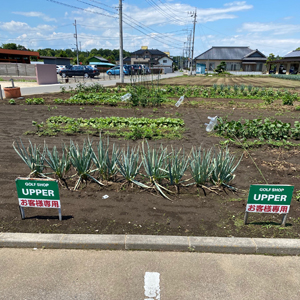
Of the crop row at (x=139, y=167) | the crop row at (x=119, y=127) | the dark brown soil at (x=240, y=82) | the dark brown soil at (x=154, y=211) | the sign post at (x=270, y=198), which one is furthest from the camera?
the dark brown soil at (x=240, y=82)

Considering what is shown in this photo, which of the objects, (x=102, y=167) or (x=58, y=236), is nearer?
(x=58, y=236)

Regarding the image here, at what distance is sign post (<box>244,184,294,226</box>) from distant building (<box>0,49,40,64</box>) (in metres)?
56.8

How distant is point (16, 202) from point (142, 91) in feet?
30.1

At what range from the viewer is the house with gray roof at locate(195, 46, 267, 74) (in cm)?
7056

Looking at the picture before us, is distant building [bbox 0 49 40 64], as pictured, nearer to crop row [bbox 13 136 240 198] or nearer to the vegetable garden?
the vegetable garden

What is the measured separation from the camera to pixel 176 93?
16.6 meters

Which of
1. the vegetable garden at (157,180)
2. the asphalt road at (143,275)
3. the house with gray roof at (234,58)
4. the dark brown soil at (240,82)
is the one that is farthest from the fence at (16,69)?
the house with gray roof at (234,58)

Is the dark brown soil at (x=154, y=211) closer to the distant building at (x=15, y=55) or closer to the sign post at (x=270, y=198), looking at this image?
the sign post at (x=270, y=198)

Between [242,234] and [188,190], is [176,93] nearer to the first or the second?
[188,190]

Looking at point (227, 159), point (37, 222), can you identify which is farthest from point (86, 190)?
point (227, 159)

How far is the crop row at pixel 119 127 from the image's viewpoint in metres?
7.22

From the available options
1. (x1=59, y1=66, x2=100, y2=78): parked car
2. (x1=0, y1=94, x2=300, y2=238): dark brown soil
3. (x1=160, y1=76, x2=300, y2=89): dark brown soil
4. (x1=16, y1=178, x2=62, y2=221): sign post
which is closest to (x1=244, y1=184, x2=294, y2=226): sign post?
(x1=0, y1=94, x2=300, y2=238): dark brown soil

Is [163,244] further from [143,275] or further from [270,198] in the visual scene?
[270,198]

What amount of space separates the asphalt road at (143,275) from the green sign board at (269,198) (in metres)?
0.58
